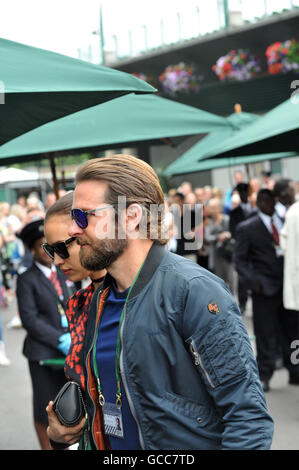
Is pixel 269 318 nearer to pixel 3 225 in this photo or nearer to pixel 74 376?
pixel 74 376

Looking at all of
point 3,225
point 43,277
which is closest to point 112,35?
point 3,225

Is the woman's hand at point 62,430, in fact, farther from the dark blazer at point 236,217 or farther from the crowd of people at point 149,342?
the dark blazer at point 236,217

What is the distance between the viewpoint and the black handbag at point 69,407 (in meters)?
2.12

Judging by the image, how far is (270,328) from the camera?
6.34 metres

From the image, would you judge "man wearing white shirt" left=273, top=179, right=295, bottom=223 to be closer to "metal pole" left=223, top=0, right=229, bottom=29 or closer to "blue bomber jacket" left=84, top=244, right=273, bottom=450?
"blue bomber jacket" left=84, top=244, right=273, bottom=450

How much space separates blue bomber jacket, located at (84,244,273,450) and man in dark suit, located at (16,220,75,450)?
2.34 meters

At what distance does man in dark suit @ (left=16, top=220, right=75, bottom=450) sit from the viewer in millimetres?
4133

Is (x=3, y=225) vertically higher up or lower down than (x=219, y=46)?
lower down

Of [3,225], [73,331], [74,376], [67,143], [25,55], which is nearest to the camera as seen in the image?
[74,376]

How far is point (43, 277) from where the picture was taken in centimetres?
439

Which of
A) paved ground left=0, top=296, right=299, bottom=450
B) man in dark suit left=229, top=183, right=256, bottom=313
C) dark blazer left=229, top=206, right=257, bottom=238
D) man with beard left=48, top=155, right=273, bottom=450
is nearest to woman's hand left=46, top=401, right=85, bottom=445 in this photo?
man with beard left=48, top=155, right=273, bottom=450

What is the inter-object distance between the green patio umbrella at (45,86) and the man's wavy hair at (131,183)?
526mm
